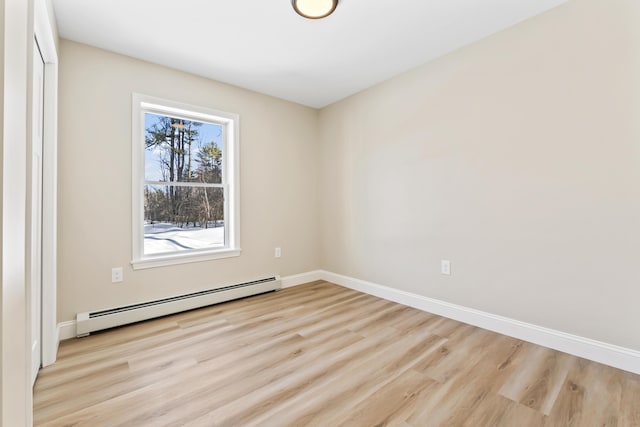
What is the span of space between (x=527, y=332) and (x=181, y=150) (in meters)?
3.54

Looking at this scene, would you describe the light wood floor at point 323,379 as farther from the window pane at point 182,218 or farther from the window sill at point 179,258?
the window pane at point 182,218

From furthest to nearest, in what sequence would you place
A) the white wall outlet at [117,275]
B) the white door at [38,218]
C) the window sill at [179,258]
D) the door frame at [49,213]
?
the window sill at [179,258]
the white wall outlet at [117,275]
the door frame at [49,213]
the white door at [38,218]

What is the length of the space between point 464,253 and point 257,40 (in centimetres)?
259

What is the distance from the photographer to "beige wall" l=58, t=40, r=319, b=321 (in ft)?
7.66

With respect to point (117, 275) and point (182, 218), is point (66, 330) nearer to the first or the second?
point (117, 275)

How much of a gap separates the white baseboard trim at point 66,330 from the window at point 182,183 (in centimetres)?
60

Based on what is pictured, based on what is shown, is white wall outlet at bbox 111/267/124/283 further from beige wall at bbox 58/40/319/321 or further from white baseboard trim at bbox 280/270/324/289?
white baseboard trim at bbox 280/270/324/289

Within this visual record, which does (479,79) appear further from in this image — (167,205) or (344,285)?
(167,205)

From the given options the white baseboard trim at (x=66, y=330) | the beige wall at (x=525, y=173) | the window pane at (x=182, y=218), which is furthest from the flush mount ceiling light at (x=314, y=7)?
the white baseboard trim at (x=66, y=330)

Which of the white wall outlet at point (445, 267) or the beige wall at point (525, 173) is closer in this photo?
the beige wall at point (525, 173)

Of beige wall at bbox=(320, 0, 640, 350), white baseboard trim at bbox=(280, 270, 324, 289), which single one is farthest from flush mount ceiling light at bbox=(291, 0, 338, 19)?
white baseboard trim at bbox=(280, 270, 324, 289)

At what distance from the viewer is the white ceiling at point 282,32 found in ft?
6.65

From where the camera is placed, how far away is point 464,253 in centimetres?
255

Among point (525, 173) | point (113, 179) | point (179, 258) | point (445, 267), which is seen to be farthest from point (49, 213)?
point (525, 173)
